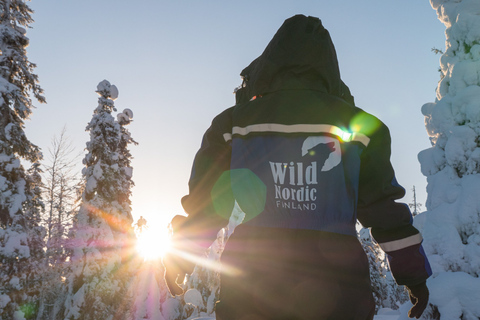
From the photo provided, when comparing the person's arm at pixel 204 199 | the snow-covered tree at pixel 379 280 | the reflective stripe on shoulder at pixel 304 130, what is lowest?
the snow-covered tree at pixel 379 280

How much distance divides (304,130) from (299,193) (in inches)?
13.9

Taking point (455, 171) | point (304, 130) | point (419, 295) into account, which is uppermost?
point (455, 171)

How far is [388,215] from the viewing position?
2.18m

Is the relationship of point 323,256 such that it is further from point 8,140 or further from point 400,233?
point 8,140

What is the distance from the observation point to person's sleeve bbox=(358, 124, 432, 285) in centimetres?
218

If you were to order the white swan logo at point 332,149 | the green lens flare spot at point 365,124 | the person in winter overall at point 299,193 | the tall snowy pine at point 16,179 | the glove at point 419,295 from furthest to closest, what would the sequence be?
the tall snowy pine at point 16,179
the glove at point 419,295
the green lens flare spot at point 365,124
the white swan logo at point 332,149
the person in winter overall at point 299,193

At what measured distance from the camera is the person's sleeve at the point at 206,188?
2.43 m

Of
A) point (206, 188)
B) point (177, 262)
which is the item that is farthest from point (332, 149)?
point (177, 262)

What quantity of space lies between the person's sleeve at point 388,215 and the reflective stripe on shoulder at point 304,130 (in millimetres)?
134

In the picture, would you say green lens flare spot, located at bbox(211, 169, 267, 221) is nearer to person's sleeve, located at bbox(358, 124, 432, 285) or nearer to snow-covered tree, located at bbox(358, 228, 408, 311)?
person's sleeve, located at bbox(358, 124, 432, 285)

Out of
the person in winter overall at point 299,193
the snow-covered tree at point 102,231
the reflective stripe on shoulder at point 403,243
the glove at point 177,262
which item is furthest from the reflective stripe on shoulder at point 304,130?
the snow-covered tree at point 102,231

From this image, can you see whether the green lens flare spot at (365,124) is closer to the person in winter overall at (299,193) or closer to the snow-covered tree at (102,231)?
the person in winter overall at (299,193)

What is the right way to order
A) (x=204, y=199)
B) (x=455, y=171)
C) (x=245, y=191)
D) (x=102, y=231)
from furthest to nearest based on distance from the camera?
(x=102, y=231)
(x=455, y=171)
(x=204, y=199)
(x=245, y=191)

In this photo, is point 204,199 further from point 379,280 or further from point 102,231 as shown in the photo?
point 379,280
